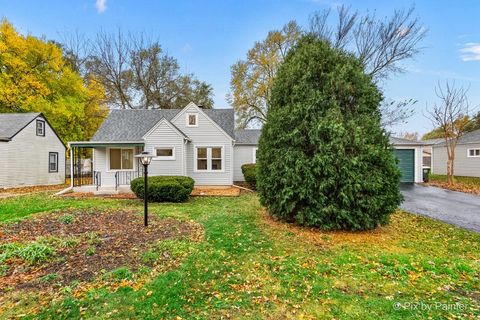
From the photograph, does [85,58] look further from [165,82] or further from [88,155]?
[88,155]

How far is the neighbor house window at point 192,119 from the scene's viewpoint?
15.6m

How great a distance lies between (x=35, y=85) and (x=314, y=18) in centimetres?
2133

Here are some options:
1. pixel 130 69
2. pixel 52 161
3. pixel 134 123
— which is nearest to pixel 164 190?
pixel 134 123

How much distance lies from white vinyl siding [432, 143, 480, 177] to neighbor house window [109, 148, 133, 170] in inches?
985

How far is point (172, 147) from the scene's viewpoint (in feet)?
44.9

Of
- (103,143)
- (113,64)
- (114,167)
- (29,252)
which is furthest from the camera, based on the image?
(113,64)

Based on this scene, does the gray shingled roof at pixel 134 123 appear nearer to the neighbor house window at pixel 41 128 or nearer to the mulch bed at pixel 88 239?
the neighbor house window at pixel 41 128

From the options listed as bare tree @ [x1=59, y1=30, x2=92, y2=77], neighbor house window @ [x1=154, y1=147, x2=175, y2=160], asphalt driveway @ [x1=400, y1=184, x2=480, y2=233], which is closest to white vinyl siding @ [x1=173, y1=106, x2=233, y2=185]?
neighbor house window @ [x1=154, y1=147, x2=175, y2=160]

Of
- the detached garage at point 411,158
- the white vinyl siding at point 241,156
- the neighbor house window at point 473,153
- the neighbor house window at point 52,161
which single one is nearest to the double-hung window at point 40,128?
the neighbor house window at point 52,161

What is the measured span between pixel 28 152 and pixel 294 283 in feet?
64.4

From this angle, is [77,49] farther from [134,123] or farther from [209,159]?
[209,159]

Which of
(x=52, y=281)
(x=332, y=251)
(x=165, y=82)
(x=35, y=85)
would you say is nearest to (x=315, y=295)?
(x=332, y=251)

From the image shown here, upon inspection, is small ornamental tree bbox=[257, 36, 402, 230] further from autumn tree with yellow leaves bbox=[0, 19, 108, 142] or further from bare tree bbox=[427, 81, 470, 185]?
autumn tree with yellow leaves bbox=[0, 19, 108, 142]

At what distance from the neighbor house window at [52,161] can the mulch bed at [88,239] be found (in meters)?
13.0
